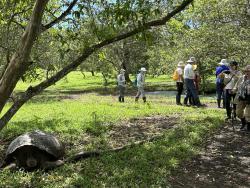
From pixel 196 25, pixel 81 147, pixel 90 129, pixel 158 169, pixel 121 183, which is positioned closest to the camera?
pixel 121 183

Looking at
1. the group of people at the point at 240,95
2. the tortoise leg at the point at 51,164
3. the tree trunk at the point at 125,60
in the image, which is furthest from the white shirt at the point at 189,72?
the tree trunk at the point at 125,60

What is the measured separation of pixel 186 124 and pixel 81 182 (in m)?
6.23

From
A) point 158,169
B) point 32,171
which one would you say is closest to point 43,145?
point 32,171

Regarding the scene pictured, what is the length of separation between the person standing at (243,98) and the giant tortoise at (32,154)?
5883 mm

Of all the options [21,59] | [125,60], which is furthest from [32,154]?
[125,60]

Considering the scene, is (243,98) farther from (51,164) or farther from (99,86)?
(99,86)

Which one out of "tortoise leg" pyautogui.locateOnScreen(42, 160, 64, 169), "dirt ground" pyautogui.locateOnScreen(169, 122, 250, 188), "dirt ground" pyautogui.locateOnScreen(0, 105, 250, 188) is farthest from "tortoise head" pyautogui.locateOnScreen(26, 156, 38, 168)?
"dirt ground" pyautogui.locateOnScreen(169, 122, 250, 188)

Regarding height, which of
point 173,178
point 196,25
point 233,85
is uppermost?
point 196,25

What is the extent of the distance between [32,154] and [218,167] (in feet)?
13.1

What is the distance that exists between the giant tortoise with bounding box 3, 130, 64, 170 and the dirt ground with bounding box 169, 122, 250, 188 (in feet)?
8.76

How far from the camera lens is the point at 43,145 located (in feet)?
31.5

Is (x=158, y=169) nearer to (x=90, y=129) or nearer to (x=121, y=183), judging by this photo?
(x=121, y=183)

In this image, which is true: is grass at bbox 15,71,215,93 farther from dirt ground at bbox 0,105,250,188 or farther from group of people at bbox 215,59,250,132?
dirt ground at bbox 0,105,250,188

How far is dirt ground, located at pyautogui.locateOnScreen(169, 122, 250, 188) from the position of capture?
28.3 feet
